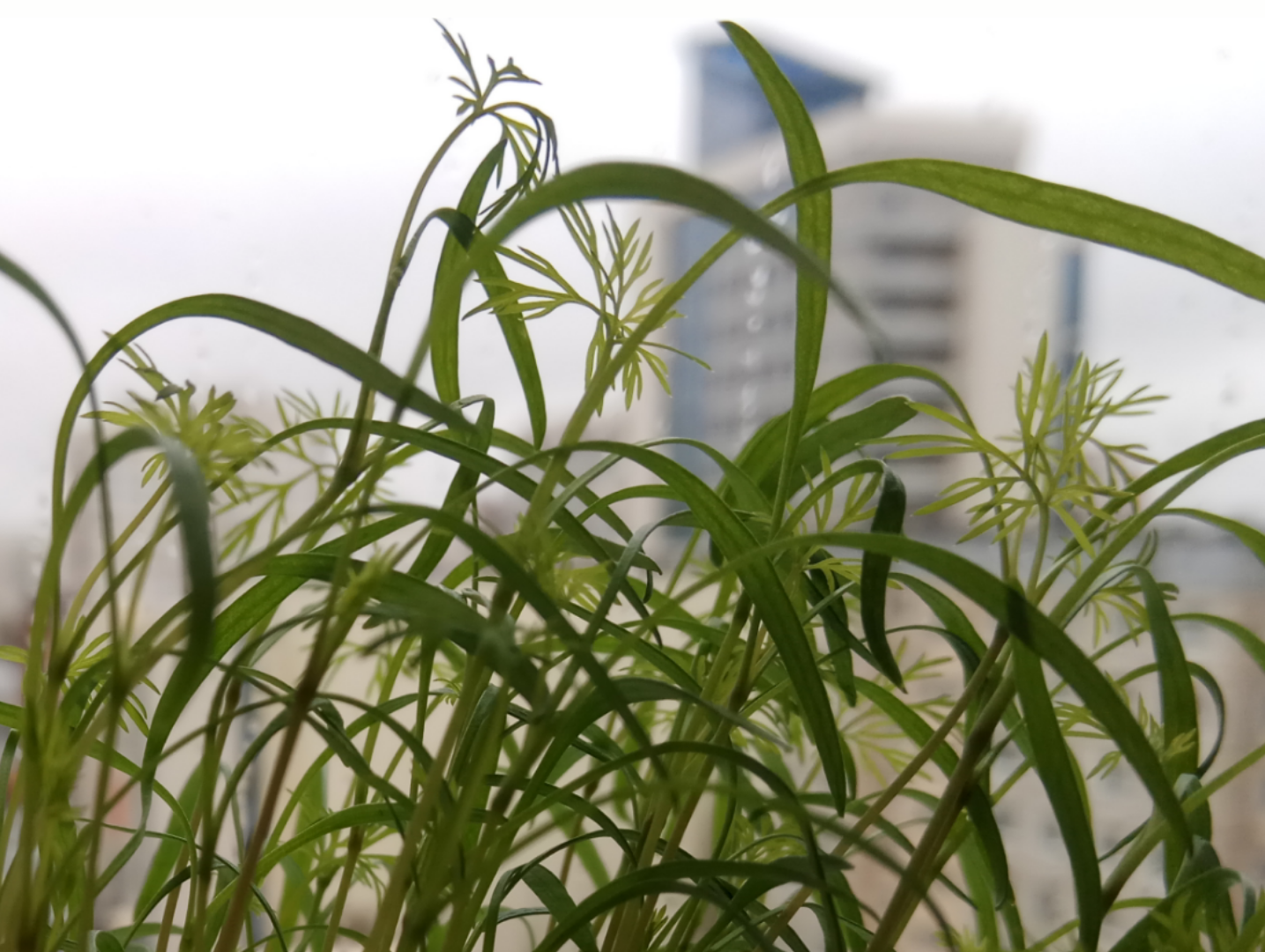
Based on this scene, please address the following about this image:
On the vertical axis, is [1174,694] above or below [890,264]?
below

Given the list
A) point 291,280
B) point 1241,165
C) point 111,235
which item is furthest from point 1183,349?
point 111,235

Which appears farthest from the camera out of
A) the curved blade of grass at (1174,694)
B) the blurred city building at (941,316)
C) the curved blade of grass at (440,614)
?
the blurred city building at (941,316)

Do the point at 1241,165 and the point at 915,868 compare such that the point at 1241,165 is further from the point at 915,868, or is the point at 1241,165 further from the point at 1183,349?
the point at 915,868

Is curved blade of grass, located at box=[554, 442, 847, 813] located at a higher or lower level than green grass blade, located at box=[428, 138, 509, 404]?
lower

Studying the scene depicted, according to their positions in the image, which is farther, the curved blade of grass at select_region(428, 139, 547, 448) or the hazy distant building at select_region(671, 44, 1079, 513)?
the hazy distant building at select_region(671, 44, 1079, 513)

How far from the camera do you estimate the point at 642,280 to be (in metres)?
0.79

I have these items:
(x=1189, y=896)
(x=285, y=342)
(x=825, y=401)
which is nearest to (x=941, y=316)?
(x=825, y=401)

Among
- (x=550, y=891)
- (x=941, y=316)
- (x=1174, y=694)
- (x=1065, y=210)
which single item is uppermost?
(x=941, y=316)

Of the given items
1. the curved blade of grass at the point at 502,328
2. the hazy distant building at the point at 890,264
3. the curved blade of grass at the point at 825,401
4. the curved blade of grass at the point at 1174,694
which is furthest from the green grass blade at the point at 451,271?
the hazy distant building at the point at 890,264

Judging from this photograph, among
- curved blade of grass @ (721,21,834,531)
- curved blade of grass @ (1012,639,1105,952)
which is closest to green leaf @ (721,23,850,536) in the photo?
curved blade of grass @ (721,21,834,531)

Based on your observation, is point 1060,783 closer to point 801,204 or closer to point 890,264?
point 801,204

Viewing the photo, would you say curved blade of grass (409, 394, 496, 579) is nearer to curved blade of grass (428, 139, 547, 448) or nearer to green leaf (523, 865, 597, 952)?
curved blade of grass (428, 139, 547, 448)

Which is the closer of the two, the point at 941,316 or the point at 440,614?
the point at 440,614

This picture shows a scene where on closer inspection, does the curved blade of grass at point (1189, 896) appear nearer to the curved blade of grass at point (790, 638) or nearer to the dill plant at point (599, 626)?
the dill plant at point (599, 626)
